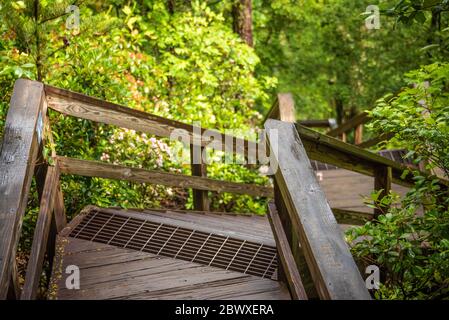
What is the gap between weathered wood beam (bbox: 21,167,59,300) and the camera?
2846 mm

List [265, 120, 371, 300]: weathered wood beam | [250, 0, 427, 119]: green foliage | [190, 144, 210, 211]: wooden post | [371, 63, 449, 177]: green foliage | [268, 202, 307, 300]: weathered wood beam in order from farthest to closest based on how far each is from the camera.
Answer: [250, 0, 427, 119]: green foliage, [190, 144, 210, 211]: wooden post, [371, 63, 449, 177]: green foliage, [268, 202, 307, 300]: weathered wood beam, [265, 120, 371, 300]: weathered wood beam

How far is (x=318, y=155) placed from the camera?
375 centimetres

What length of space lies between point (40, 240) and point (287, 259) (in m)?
1.42

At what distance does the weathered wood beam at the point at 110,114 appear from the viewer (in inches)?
164

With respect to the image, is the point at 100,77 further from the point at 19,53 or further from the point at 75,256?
the point at 75,256

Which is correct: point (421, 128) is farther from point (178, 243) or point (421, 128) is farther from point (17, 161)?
point (17, 161)

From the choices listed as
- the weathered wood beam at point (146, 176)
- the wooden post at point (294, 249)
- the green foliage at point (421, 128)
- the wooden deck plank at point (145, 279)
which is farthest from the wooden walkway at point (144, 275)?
the green foliage at point (421, 128)

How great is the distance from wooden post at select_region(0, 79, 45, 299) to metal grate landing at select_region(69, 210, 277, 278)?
3.54ft

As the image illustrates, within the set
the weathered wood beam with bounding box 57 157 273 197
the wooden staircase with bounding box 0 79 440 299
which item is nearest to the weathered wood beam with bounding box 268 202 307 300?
the wooden staircase with bounding box 0 79 440 299

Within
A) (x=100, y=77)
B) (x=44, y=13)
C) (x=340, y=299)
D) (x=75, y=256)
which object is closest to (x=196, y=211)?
(x=100, y=77)

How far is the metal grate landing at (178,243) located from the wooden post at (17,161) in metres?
1.08

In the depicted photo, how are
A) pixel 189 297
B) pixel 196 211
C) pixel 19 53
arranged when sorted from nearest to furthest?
pixel 189 297 → pixel 19 53 → pixel 196 211

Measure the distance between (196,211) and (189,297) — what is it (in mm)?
2446

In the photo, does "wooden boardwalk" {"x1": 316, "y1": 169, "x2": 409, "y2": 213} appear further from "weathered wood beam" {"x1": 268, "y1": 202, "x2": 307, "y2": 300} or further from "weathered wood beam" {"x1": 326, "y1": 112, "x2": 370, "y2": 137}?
"weathered wood beam" {"x1": 268, "y1": 202, "x2": 307, "y2": 300}
